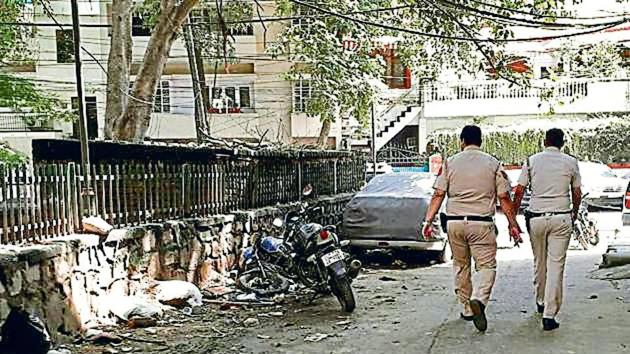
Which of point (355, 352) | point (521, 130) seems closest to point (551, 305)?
point (355, 352)

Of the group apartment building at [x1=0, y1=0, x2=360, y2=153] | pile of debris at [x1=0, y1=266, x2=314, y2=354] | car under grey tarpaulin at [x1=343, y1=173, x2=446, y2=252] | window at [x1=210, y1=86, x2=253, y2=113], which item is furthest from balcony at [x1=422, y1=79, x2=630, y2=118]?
pile of debris at [x1=0, y1=266, x2=314, y2=354]

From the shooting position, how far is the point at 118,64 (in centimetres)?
1279

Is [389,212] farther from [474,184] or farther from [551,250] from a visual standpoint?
[551,250]

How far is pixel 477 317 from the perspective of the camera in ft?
22.6

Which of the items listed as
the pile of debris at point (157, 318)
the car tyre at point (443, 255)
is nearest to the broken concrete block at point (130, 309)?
the pile of debris at point (157, 318)

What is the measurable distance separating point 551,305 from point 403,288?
3.15 m

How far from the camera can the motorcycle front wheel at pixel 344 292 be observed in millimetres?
8117

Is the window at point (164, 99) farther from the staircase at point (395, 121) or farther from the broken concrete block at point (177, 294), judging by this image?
the broken concrete block at point (177, 294)

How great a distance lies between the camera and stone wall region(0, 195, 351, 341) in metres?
6.43

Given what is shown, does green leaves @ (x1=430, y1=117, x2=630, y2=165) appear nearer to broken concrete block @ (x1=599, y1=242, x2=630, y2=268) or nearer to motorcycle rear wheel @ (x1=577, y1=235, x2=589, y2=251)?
motorcycle rear wheel @ (x1=577, y1=235, x2=589, y2=251)

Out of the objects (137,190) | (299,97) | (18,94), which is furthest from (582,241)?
(299,97)

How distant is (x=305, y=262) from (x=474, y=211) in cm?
223

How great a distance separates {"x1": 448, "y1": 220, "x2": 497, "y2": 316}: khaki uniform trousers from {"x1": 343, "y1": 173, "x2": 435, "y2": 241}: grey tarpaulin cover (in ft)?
14.8

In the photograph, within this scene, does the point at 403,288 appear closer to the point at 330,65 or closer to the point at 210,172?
the point at 210,172
